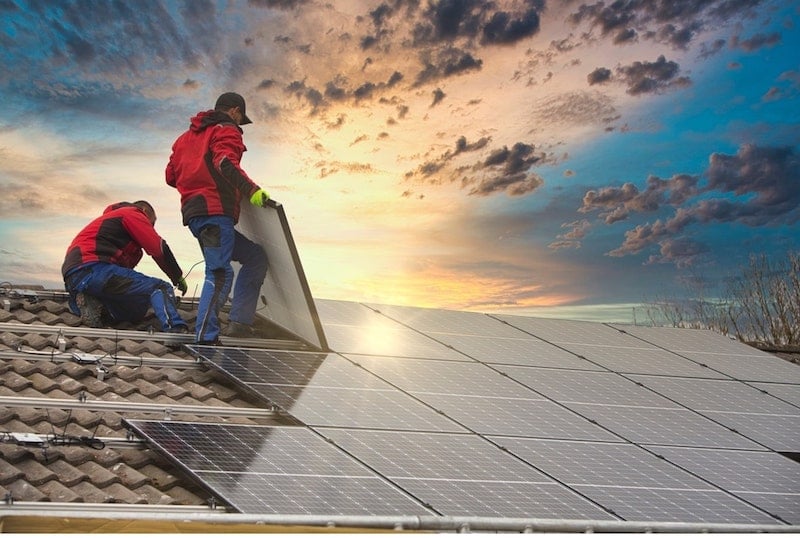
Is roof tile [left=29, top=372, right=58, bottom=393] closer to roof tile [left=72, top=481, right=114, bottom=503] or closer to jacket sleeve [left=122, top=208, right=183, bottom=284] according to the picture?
roof tile [left=72, top=481, right=114, bottom=503]

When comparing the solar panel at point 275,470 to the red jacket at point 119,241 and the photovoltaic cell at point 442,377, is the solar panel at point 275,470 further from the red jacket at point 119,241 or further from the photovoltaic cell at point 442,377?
the red jacket at point 119,241

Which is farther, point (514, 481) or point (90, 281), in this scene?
point (90, 281)

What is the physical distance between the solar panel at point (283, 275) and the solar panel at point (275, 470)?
258 centimetres

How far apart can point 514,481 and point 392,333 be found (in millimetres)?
4282

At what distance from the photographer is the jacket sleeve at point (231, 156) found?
10672 millimetres

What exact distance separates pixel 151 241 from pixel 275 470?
4.57 m

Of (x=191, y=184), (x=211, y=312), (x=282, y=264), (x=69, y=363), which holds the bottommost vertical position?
(x=69, y=363)

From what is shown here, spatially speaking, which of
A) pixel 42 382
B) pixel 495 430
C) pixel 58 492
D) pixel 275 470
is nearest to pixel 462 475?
pixel 495 430

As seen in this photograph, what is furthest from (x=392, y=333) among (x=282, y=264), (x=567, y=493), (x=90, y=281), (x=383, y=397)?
(x=567, y=493)

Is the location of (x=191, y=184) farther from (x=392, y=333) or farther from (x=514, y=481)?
(x=514, y=481)

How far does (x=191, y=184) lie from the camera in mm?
10984

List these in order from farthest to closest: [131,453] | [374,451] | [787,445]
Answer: [787,445]
[374,451]
[131,453]

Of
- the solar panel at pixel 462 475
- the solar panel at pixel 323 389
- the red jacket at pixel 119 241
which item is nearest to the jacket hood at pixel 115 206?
the red jacket at pixel 119 241

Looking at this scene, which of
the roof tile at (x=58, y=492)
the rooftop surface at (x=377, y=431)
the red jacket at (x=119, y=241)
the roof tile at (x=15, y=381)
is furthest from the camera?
the red jacket at (x=119, y=241)
